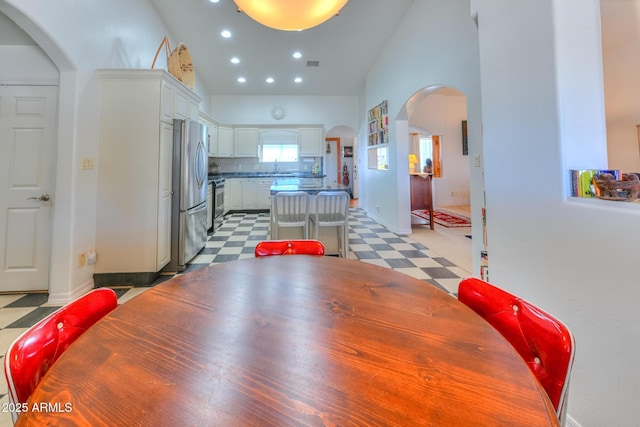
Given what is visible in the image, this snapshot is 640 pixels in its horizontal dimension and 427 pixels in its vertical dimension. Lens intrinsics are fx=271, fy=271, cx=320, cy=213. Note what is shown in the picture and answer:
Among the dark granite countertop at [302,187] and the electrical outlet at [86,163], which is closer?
the electrical outlet at [86,163]

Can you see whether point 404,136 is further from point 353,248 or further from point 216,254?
point 216,254

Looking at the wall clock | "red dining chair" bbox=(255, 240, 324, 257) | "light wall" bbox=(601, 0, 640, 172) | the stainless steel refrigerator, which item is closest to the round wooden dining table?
"red dining chair" bbox=(255, 240, 324, 257)

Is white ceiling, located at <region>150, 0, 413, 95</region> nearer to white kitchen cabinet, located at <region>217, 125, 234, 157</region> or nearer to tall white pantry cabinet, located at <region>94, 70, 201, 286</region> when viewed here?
white kitchen cabinet, located at <region>217, 125, 234, 157</region>

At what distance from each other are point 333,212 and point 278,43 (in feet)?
10.6

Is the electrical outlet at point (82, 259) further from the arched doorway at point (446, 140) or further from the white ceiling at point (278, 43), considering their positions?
the arched doorway at point (446, 140)

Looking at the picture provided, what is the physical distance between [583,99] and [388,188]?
394cm

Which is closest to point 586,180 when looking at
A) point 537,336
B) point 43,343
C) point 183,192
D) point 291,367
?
point 537,336

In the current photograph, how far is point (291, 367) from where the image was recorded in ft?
1.84

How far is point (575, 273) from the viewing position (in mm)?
1116

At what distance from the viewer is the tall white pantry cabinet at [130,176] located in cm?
266

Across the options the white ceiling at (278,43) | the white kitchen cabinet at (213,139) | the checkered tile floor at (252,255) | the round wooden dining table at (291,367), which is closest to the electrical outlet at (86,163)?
the checkered tile floor at (252,255)

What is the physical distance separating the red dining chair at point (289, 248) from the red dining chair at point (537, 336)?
835 millimetres

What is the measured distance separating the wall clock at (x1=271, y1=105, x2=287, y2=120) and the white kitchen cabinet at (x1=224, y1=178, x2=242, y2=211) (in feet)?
6.61

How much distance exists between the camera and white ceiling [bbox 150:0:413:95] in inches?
147
